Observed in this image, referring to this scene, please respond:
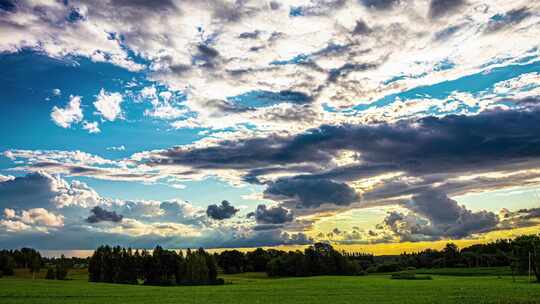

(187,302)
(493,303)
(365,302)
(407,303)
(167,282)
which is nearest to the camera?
(493,303)

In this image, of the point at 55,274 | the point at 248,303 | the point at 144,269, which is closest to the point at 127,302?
the point at 248,303

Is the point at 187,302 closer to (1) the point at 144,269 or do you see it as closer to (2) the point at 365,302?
(2) the point at 365,302

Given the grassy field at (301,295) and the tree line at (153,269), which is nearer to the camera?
the grassy field at (301,295)

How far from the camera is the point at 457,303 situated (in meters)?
54.9

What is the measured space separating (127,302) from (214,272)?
124 metres

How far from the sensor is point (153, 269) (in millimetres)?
198250

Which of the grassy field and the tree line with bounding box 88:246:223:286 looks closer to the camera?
the grassy field

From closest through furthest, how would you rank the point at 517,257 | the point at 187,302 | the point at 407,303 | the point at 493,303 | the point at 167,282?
the point at 493,303
the point at 407,303
the point at 187,302
the point at 517,257
the point at 167,282

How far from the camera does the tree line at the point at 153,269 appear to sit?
18400 cm

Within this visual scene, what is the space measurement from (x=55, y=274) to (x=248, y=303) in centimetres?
16316

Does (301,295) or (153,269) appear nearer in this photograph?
(301,295)

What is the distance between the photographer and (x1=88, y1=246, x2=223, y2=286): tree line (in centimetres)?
18400

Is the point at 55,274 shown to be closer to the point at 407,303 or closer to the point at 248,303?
the point at 248,303

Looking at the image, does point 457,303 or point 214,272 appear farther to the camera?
point 214,272
